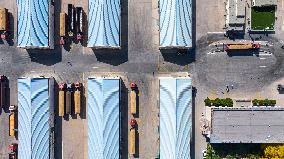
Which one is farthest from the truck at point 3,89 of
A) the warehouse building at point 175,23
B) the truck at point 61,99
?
the warehouse building at point 175,23

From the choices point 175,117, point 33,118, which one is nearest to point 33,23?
point 33,118

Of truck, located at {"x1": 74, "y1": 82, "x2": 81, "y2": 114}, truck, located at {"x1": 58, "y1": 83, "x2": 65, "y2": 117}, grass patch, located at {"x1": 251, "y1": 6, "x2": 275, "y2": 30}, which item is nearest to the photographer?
grass patch, located at {"x1": 251, "y1": 6, "x2": 275, "y2": 30}

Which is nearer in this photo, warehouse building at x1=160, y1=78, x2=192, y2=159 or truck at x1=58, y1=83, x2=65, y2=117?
warehouse building at x1=160, y1=78, x2=192, y2=159

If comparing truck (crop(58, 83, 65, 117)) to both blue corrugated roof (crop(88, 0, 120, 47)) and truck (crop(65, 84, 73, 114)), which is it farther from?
blue corrugated roof (crop(88, 0, 120, 47))

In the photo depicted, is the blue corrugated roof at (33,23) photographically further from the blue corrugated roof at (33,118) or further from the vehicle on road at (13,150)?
the vehicle on road at (13,150)

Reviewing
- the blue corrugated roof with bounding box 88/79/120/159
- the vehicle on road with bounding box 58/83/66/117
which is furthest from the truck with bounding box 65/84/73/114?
the blue corrugated roof with bounding box 88/79/120/159

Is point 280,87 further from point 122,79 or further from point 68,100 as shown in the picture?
point 68,100

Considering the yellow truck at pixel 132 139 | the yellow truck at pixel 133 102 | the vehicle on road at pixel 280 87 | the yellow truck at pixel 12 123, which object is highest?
the vehicle on road at pixel 280 87
